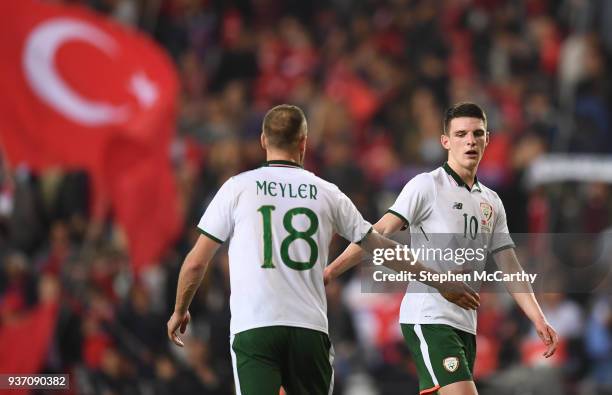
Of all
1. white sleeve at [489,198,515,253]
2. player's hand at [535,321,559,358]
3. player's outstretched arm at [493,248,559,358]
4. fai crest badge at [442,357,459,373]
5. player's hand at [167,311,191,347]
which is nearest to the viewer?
player's hand at [167,311,191,347]

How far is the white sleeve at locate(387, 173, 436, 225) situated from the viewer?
7.81 m

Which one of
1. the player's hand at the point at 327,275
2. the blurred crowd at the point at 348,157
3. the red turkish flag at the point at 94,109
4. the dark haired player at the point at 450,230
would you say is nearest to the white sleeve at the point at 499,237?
the dark haired player at the point at 450,230

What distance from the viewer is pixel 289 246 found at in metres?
7.09

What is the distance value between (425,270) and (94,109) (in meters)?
7.11

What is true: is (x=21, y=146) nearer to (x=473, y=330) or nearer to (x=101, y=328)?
(x=101, y=328)

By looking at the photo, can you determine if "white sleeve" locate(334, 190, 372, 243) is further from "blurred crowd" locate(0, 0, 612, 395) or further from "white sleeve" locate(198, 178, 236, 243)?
"blurred crowd" locate(0, 0, 612, 395)

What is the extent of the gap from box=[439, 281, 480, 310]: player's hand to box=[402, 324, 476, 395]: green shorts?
14.0 inches

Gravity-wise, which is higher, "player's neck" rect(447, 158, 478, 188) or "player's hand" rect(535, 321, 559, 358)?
"player's neck" rect(447, 158, 478, 188)

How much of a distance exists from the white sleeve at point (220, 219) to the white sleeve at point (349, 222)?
1.85 feet

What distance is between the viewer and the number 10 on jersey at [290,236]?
23.2ft

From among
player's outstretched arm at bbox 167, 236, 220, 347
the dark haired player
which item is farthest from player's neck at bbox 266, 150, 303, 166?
the dark haired player

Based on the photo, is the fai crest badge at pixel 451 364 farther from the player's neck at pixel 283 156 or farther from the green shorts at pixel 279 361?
the player's neck at pixel 283 156

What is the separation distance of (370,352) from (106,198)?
10.8ft

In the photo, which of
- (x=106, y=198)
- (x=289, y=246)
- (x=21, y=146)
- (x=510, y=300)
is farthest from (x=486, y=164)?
(x=289, y=246)
